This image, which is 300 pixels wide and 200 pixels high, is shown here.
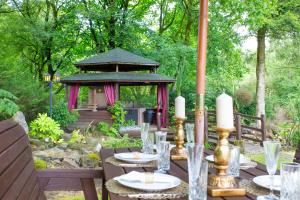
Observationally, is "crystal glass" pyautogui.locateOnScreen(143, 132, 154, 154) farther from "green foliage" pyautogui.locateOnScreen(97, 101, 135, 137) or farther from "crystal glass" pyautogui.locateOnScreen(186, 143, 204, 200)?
"green foliage" pyautogui.locateOnScreen(97, 101, 135, 137)

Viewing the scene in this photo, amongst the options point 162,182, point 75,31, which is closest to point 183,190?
point 162,182

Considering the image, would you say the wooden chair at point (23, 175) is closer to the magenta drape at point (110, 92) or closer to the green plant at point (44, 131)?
the green plant at point (44, 131)

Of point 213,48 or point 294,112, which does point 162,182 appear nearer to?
point 294,112

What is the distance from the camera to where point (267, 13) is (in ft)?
37.2

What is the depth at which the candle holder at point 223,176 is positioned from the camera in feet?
5.30

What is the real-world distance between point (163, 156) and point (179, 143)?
0.51 meters

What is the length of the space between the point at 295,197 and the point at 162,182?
63 centimetres

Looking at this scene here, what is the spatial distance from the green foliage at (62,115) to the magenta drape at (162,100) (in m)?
3.25

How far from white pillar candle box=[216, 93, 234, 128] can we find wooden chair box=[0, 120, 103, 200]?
→ 91 centimetres

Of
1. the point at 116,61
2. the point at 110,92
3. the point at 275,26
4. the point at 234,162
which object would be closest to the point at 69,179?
the point at 234,162

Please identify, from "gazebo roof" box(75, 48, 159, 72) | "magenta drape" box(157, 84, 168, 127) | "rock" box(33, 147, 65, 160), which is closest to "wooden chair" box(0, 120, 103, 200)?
"rock" box(33, 147, 65, 160)

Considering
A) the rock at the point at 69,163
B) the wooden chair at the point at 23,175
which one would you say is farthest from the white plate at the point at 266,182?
the rock at the point at 69,163

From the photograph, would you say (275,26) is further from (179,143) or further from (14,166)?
(14,166)

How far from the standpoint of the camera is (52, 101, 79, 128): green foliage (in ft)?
38.9
